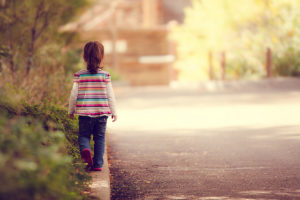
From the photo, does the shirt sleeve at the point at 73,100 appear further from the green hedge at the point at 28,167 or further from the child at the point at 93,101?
the green hedge at the point at 28,167

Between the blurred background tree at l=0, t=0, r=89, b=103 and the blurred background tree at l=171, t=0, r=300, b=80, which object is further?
the blurred background tree at l=171, t=0, r=300, b=80

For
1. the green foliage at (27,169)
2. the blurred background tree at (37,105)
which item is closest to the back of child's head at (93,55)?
the blurred background tree at (37,105)

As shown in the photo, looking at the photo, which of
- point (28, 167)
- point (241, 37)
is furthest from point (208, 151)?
point (241, 37)

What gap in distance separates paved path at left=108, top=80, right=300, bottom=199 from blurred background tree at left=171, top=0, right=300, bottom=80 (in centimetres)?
688

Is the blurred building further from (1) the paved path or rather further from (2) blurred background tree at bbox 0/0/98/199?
(1) the paved path

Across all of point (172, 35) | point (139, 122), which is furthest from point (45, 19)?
point (172, 35)

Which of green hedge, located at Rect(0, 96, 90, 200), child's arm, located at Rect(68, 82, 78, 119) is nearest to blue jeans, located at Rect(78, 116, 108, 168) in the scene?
child's arm, located at Rect(68, 82, 78, 119)

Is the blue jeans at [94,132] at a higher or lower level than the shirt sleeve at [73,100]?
lower

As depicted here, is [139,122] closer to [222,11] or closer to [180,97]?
[180,97]

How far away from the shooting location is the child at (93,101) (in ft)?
20.3

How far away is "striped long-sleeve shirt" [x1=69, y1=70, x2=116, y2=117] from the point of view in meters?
6.20

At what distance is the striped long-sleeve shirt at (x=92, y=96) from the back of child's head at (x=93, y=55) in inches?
2.7

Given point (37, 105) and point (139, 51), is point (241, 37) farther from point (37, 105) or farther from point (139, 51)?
point (37, 105)

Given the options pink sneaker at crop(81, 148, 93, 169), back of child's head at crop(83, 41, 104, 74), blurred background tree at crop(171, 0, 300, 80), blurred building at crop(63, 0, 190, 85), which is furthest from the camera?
blurred building at crop(63, 0, 190, 85)
